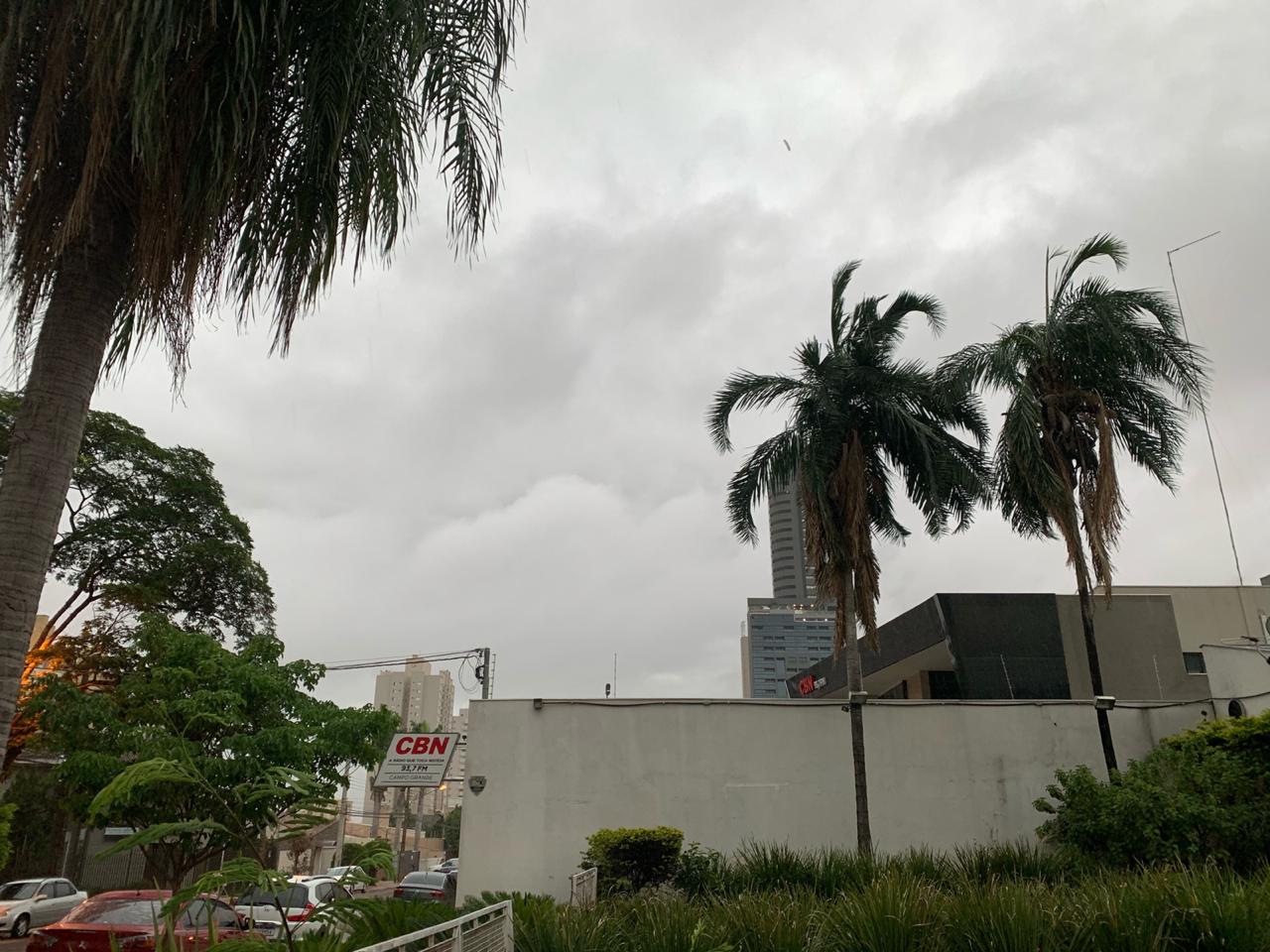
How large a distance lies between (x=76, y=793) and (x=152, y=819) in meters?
2.01

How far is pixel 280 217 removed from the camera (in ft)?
17.1

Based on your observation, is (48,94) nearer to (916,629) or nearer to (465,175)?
(465,175)

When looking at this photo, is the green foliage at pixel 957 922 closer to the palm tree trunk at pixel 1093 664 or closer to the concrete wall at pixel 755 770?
the palm tree trunk at pixel 1093 664

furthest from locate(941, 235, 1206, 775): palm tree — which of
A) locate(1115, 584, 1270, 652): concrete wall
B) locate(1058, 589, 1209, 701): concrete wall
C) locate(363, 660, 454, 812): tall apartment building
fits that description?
locate(363, 660, 454, 812): tall apartment building

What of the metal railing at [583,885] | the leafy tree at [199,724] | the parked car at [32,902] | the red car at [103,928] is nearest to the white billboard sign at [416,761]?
the leafy tree at [199,724]

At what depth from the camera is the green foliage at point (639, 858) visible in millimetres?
13602

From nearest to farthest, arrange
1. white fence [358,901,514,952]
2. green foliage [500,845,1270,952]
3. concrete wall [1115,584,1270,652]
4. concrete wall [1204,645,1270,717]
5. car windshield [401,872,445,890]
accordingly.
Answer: white fence [358,901,514,952]
green foliage [500,845,1270,952]
concrete wall [1204,645,1270,717]
car windshield [401,872,445,890]
concrete wall [1115,584,1270,652]

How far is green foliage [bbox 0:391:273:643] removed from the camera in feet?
83.3

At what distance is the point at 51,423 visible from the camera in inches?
182

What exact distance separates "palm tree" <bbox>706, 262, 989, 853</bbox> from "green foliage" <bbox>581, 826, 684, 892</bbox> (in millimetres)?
4390

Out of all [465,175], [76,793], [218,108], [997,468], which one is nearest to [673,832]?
[997,468]

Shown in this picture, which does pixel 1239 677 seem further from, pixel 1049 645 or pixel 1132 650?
pixel 1132 650

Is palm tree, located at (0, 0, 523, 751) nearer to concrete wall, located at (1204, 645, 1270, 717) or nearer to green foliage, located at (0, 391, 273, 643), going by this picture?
concrete wall, located at (1204, 645, 1270, 717)

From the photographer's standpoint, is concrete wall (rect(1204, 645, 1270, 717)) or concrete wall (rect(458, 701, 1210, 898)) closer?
concrete wall (rect(1204, 645, 1270, 717))
